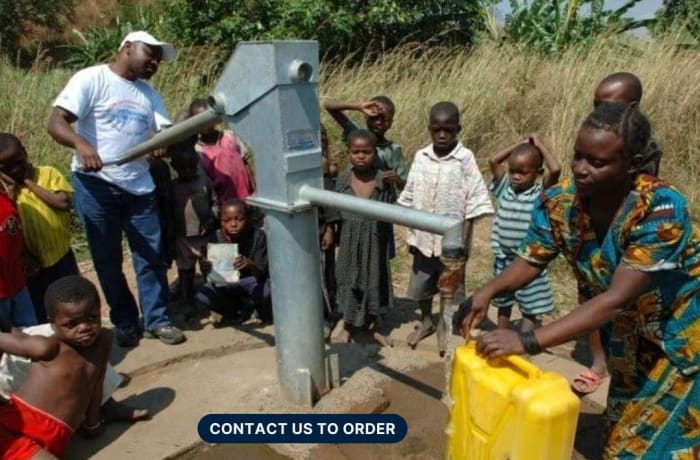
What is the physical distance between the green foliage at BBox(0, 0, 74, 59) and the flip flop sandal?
1424 centimetres

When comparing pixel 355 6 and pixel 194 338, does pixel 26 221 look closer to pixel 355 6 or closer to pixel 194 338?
pixel 194 338

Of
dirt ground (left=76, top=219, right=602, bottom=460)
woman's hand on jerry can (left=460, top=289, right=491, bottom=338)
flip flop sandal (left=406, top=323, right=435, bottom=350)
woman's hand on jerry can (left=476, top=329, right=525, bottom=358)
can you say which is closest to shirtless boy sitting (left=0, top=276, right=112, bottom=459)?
dirt ground (left=76, top=219, right=602, bottom=460)

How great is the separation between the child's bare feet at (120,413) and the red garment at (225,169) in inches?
58.5

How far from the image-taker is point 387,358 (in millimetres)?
3115

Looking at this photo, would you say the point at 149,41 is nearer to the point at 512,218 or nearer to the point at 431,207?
the point at 431,207

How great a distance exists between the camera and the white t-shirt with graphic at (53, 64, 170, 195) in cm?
298

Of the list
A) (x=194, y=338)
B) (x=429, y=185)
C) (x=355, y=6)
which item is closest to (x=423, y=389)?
(x=429, y=185)

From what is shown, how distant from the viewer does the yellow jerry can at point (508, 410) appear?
5.03 ft

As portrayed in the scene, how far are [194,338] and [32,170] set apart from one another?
1136mm

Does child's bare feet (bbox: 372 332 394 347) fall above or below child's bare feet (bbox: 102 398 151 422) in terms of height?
below

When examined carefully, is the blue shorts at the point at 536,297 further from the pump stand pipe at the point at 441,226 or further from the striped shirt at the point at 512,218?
the pump stand pipe at the point at 441,226

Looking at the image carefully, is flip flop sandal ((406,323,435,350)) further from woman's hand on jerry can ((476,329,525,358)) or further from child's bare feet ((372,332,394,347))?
woman's hand on jerry can ((476,329,525,358))

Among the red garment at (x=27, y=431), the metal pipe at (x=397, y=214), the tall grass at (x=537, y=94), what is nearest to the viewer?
the metal pipe at (x=397, y=214)

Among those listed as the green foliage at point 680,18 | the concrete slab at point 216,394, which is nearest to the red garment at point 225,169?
the concrete slab at point 216,394
